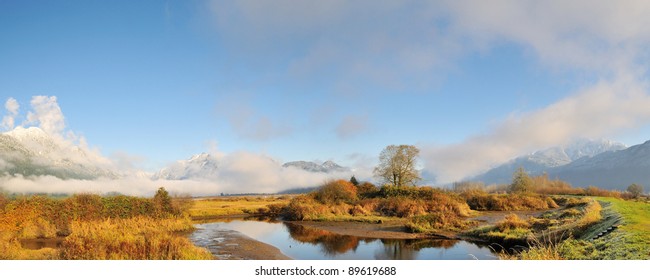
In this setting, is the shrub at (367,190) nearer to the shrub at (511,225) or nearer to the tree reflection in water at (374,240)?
the tree reflection in water at (374,240)

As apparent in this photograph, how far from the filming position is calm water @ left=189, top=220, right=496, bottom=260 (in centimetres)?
2358

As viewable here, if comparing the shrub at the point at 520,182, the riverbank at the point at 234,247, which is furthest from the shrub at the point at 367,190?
the shrub at the point at 520,182

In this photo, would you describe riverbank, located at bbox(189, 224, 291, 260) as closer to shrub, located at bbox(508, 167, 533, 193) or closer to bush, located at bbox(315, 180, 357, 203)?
bush, located at bbox(315, 180, 357, 203)

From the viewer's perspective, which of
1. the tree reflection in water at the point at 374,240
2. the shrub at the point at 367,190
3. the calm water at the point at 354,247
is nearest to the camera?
the calm water at the point at 354,247

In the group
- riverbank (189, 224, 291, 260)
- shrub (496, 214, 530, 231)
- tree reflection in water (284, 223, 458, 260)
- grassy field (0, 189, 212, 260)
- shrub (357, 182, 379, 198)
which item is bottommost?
tree reflection in water (284, 223, 458, 260)

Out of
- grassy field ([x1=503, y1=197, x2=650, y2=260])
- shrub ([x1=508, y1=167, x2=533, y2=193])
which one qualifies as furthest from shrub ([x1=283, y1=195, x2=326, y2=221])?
shrub ([x1=508, y1=167, x2=533, y2=193])

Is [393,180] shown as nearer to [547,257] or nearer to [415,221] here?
[415,221]

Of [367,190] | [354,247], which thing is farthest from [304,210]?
[354,247]

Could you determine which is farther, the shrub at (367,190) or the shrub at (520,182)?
the shrub at (520,182)

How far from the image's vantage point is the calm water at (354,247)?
2358 centimetres

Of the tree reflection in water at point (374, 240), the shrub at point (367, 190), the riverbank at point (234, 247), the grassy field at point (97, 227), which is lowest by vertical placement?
the tree reflection in water at point (374, 240)

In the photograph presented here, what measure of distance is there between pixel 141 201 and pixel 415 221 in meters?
27.4
